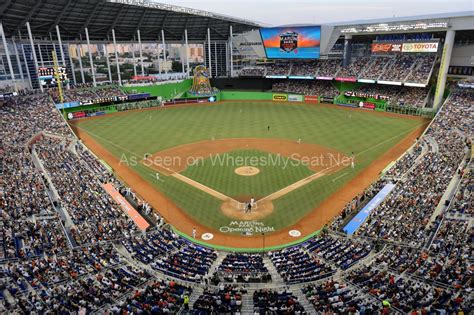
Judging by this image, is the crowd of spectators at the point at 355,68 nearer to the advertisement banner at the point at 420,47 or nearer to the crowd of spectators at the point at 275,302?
the advertisement banner at the point at 420,47

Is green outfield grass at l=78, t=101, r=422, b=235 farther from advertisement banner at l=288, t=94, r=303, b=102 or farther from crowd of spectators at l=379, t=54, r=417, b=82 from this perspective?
crowd of spectators at l=379, t=54, r=417, b=82

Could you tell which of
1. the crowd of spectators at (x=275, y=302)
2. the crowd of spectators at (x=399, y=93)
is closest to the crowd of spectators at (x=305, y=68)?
the crowd of spectators at (x=399, y=93)

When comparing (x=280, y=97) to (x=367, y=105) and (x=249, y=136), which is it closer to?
(x=367, y=105)

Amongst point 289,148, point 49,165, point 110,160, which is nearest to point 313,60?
point 289,148

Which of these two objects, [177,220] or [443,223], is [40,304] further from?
[443,223]

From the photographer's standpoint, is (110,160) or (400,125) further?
(400,125)

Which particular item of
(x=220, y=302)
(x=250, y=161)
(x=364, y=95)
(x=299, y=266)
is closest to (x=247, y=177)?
(x=250, y=161)

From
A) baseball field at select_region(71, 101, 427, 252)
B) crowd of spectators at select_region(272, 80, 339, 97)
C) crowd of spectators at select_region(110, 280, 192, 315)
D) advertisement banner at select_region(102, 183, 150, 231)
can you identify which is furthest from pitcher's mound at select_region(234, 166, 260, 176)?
crowd of spectators at select_region(272, 80, 339, 97)
